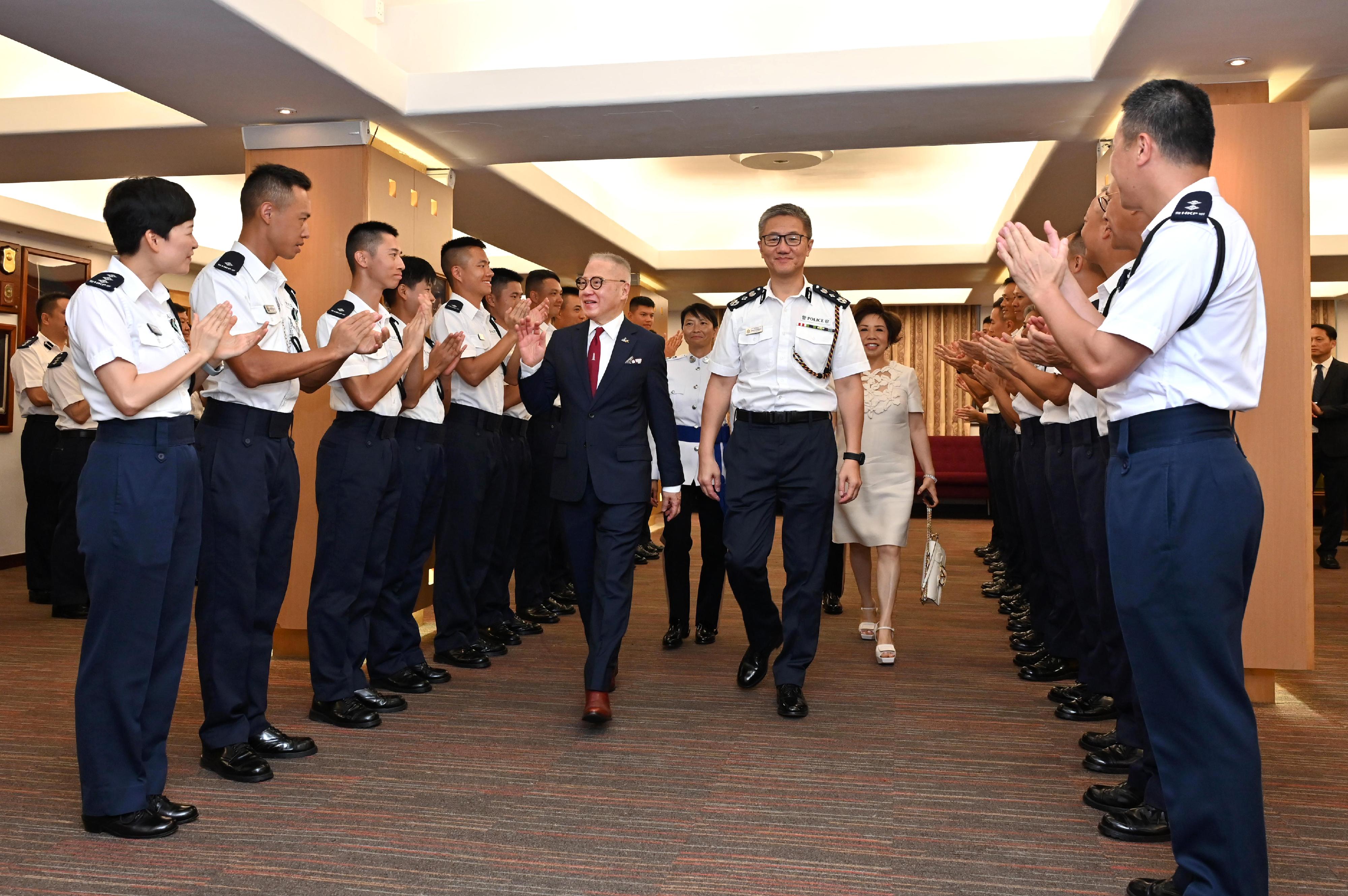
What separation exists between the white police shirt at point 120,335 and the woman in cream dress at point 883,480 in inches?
123

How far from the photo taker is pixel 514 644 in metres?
5.46

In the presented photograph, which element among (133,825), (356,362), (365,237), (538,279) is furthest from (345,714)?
(538,279)

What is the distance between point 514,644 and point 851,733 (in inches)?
87.4

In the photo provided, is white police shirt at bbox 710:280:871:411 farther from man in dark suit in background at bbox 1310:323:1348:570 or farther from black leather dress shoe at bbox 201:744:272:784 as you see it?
man in dark suit in background at bbox 1310:323:1348:570

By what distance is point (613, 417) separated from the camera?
393cm

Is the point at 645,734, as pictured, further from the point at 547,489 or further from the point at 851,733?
the point at 547,489

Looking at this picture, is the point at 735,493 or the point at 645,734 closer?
the point at 645,734

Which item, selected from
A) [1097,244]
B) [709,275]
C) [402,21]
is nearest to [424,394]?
[402,21]

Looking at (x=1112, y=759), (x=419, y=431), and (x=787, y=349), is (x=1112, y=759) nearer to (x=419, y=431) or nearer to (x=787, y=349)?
(x=787, y=349)

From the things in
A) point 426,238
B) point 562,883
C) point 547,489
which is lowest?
point 562,883

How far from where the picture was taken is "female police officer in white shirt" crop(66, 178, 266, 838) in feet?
9.09

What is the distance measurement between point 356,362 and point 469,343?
4.05 feet

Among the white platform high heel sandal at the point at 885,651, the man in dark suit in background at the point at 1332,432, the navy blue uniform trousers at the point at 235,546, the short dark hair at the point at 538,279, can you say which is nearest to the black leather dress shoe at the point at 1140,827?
the white platform high heel sandal at the point at 885,651

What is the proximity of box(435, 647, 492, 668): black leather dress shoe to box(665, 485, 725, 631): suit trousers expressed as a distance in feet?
3.53
